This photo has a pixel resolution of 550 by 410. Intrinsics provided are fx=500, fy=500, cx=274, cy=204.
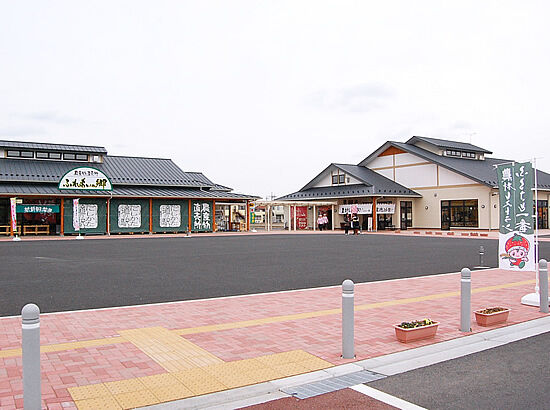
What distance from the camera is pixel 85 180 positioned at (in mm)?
33688

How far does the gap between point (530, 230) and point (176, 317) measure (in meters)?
6.32

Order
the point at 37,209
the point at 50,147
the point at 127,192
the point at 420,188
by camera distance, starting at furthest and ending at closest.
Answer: the point at 420,188 < the point at 50,147 < the point at 127,192 < the point at 37,209

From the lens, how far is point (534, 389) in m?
4.64

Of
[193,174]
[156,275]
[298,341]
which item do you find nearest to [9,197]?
[193,174]

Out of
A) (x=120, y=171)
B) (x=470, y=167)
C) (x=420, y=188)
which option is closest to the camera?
(x=120, y=171)

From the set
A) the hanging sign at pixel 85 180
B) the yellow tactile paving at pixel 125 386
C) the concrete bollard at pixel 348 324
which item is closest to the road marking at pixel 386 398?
the concrete bollard at pixel 348 324

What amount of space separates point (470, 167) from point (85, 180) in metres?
30.4

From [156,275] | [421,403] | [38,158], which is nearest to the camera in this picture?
[421,403]

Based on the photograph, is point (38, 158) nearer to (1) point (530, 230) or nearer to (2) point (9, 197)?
(2) point (9, 197)

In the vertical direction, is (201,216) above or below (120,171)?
below

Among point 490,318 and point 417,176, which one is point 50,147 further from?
point 490,318

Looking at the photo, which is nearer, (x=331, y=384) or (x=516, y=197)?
(x=331, y=384)

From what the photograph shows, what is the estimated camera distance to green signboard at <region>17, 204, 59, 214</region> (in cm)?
3209

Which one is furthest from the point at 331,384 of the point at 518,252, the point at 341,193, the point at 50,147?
the point at 341,193
